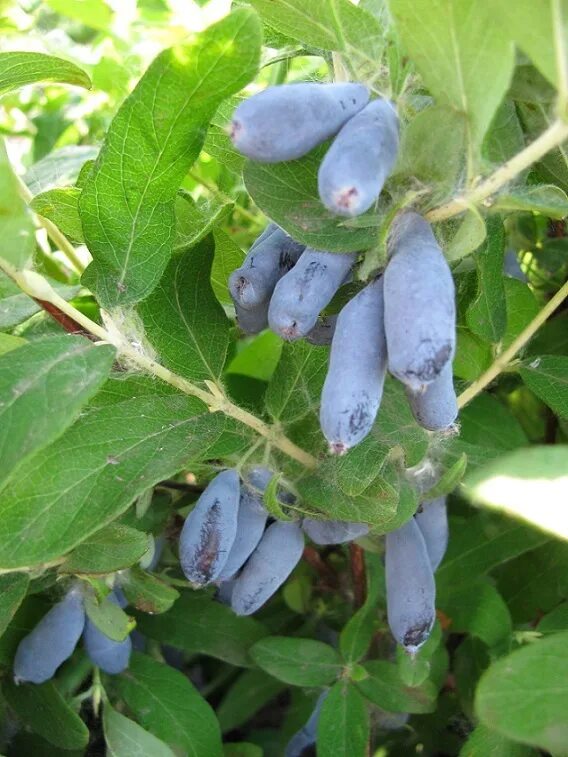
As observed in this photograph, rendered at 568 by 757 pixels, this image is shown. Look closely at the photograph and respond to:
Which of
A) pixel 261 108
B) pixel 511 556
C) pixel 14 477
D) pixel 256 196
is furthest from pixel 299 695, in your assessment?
pixel 261 108

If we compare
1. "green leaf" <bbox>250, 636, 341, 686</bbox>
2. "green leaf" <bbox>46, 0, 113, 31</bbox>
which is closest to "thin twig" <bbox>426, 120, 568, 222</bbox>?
"green leaf" <bbox>250, 636, 341, 686</bbox>

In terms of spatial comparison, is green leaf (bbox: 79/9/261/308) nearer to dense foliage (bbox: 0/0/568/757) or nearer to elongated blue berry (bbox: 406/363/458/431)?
dense foliage (bbox: 0/0/568/757)

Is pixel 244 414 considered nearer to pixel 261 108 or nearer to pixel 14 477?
pixel 14 477

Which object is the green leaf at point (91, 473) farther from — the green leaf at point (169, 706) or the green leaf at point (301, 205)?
the green leaf at point (169, 706)

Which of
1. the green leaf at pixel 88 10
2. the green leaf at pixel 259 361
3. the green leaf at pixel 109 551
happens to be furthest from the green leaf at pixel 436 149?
the green leaf at pixel 88 10

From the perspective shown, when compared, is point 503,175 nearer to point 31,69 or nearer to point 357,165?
point 357,165

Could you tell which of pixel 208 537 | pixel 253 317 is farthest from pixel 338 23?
pixel 208 537
